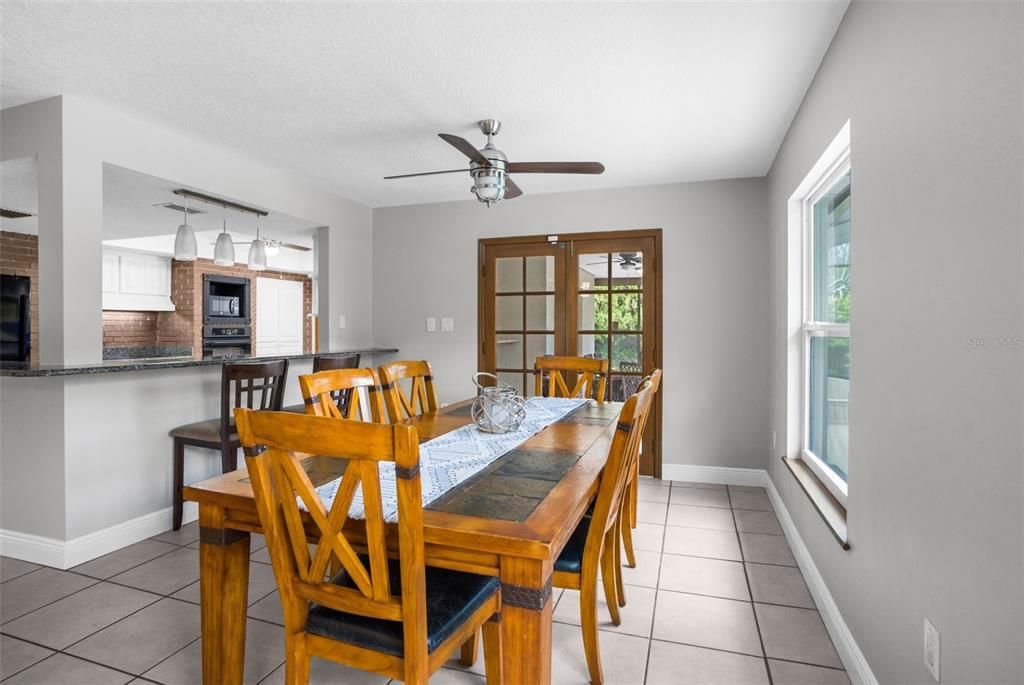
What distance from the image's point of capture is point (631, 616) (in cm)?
222

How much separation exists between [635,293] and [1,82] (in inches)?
155

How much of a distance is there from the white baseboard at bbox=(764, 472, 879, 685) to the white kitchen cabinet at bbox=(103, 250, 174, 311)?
727 cm

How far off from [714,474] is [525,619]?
11.0 ft

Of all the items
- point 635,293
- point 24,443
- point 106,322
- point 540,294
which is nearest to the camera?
point 24,443

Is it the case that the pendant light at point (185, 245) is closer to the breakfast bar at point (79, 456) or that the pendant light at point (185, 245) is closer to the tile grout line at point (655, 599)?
the breakfast bar at point (79, 456)

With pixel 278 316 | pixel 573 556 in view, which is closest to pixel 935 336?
pixel 573 556

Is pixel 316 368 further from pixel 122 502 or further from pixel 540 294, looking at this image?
pixel 540 294

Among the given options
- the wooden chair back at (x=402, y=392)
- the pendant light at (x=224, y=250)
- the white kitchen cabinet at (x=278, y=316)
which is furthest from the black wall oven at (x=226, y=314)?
the wooden chair back at (x=402, y=392)

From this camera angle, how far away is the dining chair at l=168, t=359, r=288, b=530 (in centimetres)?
298

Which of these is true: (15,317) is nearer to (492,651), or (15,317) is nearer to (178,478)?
(178,478)

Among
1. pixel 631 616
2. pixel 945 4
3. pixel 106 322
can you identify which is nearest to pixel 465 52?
pixel 945 4

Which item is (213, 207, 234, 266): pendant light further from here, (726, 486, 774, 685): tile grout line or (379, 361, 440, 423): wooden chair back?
(726, 486, 774, 685): tile grout line

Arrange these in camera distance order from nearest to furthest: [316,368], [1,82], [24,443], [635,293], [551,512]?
[551,512] → [1,82] → [24,443] → [316,368] → [635,293]

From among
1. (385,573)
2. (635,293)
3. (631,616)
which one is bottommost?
(631,616)
